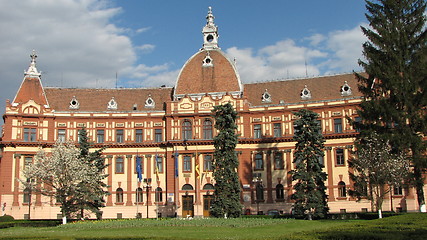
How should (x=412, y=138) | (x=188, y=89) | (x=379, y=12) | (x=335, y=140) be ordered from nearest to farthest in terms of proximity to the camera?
1. (x=412, y=138)
2. (x=379, y=12)
3. (x=335, y=140)
4. (x=188, y=89)

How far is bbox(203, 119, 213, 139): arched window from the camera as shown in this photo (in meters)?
64.1

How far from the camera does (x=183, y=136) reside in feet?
212

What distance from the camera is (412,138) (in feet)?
131

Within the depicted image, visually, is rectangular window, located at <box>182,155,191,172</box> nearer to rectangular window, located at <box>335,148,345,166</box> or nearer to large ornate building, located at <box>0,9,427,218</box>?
large ornate building, located at <box>0,9,427,218</box>

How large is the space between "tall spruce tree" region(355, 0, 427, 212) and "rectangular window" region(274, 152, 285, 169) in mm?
20257

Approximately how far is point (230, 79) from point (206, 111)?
6240 mm

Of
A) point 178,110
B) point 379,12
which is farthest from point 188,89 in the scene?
point 379,12

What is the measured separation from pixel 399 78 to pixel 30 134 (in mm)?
46230

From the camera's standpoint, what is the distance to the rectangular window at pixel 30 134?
6297 cm

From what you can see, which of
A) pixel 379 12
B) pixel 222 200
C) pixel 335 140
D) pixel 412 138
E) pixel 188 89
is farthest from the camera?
pixel 188 89

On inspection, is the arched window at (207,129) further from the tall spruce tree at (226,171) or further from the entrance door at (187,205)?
the tall spruce tree at (226,171)

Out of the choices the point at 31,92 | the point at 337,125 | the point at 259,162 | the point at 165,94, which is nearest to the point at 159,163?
the point at 165,94

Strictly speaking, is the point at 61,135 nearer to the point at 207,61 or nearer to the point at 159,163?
the point at 159,163

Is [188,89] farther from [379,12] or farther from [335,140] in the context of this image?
Result: [379,12]
